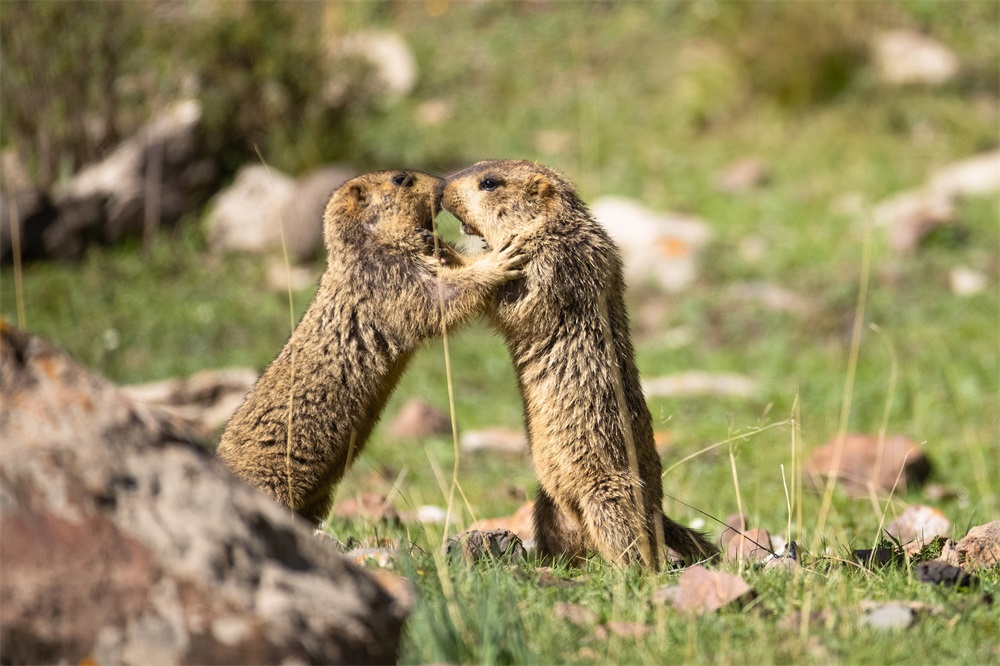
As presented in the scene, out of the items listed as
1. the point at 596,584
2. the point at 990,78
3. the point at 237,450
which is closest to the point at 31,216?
the point at 237,450

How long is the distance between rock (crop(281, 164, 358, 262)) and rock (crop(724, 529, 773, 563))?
26.0 ft

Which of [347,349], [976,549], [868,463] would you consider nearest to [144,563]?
[347,349]

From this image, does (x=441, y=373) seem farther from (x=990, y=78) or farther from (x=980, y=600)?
(x=990, y=78)

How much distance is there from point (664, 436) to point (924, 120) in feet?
Result: 25.7

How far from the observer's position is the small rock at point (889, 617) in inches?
138

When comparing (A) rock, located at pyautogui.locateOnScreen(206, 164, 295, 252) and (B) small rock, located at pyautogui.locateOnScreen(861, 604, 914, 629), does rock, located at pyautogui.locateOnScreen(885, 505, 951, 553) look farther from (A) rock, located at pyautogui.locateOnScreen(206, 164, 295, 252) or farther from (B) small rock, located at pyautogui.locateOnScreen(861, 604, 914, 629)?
(A) rock, located at pyautogui.locateOnScreen(206, 164, 295, 252)

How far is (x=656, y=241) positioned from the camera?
1229cm

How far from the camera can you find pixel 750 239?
491 inches

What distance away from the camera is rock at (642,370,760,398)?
9578mm

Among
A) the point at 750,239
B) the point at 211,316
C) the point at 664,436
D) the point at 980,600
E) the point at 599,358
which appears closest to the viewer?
the point at 980,600

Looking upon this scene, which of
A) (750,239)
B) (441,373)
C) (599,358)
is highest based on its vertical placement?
(599,358)

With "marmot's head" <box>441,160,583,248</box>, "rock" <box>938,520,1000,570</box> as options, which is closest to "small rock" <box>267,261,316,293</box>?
"marmot's head" <box>441,160,583,248</box>

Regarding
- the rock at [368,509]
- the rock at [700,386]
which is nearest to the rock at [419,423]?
the rock at [700,386]

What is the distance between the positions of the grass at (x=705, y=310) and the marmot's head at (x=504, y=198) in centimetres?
119
